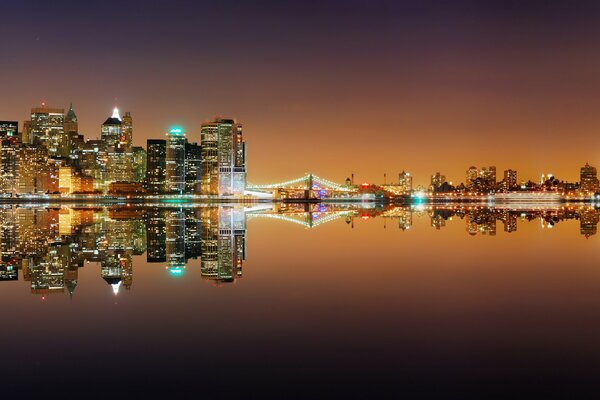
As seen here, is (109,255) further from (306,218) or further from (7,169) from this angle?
(7,169)

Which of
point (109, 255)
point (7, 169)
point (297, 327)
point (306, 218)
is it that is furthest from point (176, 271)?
point (7, 169)

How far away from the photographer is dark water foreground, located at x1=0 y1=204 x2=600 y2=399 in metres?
6.94

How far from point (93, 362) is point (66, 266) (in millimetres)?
10172

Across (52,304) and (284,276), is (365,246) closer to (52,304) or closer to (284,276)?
(284,276)

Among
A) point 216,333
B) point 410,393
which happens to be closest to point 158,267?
A: point 216,333

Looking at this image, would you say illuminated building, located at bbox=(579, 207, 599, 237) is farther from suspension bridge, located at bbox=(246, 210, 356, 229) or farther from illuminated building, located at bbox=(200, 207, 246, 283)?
illuminated building, located at bbox=(200, 207, 246, 283)

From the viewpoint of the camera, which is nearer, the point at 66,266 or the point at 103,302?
the point at 103,302

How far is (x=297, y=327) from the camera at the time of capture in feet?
31.8

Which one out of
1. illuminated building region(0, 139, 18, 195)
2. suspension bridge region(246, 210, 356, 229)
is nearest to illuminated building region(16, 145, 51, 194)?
illuminated building region(0, 139, 18, 195)

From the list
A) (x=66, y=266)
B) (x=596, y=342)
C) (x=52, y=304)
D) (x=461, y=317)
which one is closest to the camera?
(x=596, y=342)

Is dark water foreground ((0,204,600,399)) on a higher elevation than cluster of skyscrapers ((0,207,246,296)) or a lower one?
lower

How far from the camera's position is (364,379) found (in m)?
7.08

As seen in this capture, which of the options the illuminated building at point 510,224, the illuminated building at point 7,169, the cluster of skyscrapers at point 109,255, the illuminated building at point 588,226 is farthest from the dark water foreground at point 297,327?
the illuminated building at point 7,169

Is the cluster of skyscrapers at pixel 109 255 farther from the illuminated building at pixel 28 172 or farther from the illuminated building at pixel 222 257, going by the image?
the illuminated building at pixel 28 172
